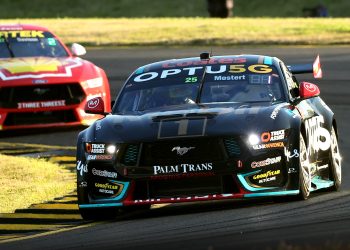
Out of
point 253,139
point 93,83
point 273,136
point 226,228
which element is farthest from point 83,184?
point 93,83

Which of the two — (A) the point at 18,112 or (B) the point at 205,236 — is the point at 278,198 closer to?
(B) the point at 205,236

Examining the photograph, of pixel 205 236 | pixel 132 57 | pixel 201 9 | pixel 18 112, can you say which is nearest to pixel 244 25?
pixel 132 57

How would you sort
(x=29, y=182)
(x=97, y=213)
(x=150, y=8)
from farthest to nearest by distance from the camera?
(x=150, y=8), (x=29, y=182), (x=97, y=213)

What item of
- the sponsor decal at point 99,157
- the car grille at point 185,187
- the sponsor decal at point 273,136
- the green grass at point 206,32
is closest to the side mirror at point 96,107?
the sponsor decal at point 99,157

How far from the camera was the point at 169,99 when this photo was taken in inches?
470

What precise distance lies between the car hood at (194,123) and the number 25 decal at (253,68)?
2.86 feet

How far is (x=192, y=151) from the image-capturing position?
1062 cm

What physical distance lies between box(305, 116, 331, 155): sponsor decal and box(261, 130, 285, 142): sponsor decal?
673 mm

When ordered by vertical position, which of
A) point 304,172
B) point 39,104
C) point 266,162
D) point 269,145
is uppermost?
point 269,145

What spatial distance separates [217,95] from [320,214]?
7.23ft

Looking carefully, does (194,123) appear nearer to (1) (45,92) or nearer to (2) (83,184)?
(2) (83,184)

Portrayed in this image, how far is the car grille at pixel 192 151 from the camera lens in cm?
1061

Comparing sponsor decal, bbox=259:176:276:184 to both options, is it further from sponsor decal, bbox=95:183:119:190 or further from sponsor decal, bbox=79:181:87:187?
sponsor decal, bbox=79:181:87:187

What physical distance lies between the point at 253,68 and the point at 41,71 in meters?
6.88
